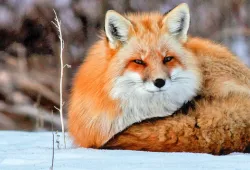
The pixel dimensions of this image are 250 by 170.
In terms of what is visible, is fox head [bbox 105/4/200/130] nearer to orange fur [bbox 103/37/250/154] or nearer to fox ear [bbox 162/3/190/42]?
fox ear [bbox 162/3/190/42]

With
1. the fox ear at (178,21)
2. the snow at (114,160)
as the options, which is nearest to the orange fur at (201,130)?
the snow at (114,160)

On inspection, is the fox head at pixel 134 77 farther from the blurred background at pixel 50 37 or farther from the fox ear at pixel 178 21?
the blurred background at pixel 50 37

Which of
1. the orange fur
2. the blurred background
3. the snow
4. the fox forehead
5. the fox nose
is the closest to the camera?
the snow

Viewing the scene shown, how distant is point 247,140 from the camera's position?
13.0 ft

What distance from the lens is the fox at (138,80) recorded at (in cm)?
433

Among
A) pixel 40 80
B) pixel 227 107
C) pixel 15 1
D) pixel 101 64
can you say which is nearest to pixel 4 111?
pixel 40 80

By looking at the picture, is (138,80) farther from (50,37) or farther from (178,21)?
(50,37)

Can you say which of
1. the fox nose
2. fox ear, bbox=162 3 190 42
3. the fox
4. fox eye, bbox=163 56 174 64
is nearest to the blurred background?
the fox

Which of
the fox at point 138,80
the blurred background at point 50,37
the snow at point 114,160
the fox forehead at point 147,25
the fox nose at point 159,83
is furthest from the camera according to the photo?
the blurred background at point 50,37

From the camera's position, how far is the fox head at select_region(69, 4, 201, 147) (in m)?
4.33

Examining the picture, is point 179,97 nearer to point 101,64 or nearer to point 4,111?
point 101,64

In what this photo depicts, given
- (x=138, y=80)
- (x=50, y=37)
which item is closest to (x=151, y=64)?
(x=138, y=80)

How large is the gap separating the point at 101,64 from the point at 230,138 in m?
1.10

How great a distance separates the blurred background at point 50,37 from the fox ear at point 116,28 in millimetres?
4545
